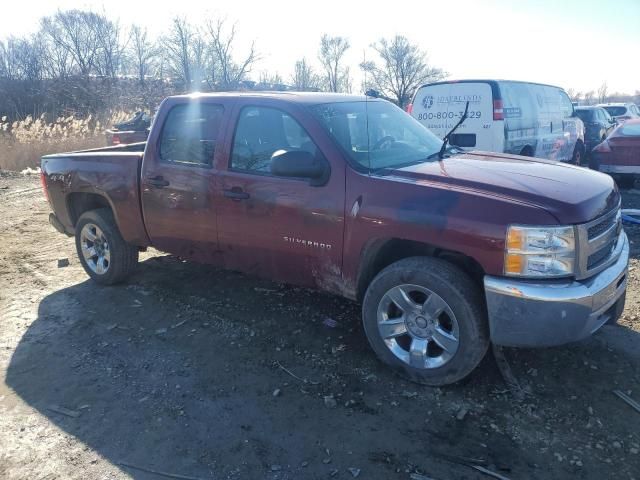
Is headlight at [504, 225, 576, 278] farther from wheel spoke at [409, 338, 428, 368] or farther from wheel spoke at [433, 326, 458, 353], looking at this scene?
wheel spoke at [409, 338, 428, 368]

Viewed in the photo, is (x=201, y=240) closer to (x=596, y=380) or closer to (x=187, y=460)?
(x=187, y=460)

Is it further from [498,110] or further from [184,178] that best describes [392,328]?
[498,110]

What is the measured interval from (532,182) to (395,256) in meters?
1.04

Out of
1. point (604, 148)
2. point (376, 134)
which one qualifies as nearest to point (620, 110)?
point (604, 148)

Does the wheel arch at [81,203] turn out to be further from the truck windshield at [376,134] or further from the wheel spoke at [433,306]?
the wheel spoke at [433,306]

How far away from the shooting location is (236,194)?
397 centimetres

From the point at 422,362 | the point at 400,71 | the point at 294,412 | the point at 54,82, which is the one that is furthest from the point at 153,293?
the point at 400,71

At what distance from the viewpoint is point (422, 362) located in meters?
3.34

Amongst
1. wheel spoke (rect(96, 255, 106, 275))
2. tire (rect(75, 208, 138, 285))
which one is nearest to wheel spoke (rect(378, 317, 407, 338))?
tire (rect(75, 208, 138, 285))

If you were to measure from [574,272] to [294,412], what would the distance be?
1888 mm

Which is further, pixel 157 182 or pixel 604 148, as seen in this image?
pixel 604 148

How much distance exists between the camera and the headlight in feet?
9.37

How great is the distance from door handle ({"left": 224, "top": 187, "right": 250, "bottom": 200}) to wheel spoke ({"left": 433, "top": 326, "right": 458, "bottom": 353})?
5.76 feet

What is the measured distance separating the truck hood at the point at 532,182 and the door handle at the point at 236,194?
119cm
